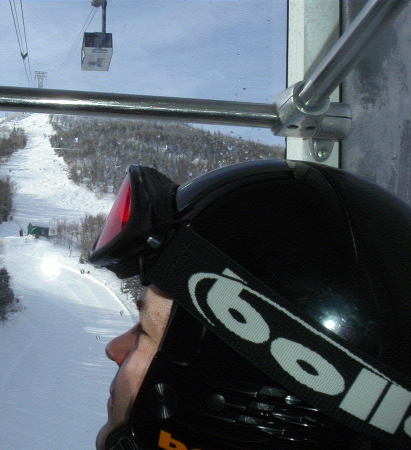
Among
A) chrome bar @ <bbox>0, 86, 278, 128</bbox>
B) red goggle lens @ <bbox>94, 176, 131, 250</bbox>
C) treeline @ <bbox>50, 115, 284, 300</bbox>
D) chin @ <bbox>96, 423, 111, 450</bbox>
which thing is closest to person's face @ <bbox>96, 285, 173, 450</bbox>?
chin @ <bbox>96, 423, 111, 450</bbox>

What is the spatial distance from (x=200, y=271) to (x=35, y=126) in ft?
2.53

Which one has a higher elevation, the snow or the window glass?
the window glass

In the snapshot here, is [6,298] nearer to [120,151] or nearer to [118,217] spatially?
[120,151]

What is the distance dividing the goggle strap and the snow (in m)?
0.67

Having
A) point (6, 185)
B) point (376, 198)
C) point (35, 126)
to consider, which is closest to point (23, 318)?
point (6, 185)

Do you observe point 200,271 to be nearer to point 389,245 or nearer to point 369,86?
point 389,245

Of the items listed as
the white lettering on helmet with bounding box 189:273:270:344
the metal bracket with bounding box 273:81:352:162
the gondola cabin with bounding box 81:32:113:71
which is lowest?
the white lettering on helmet with bounding box 189:273:270:344

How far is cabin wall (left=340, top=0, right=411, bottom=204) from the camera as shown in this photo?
140 cm

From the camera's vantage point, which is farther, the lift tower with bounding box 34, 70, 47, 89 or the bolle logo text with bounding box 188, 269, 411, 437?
the lift tower with bounding box 34, 70, 47, 89

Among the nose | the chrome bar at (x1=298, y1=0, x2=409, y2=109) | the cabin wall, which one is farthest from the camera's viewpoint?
the cabin wall

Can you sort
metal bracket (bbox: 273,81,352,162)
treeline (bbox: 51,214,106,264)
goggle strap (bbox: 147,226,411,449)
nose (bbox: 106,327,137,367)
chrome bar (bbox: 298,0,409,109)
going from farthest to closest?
1. treeline (bbox: 51,214,106,264)
2. metal bracket (bbox: 273,81,352,162)
3. nose (bbox: 106,327,137,367)
4. chrome bar (bbox: 298,0,409,109)
5. goggle strap (bbox: 147,226,411,449)

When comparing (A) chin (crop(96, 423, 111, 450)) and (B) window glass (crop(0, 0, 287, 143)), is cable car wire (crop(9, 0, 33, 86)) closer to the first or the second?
(B) window glass (crop(0, 0, 287, 143))

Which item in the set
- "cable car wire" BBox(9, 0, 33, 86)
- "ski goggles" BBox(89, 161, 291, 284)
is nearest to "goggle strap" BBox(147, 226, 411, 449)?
"ski goggles" BBox(89, 161, 291, 284)

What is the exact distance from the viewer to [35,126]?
150cm
